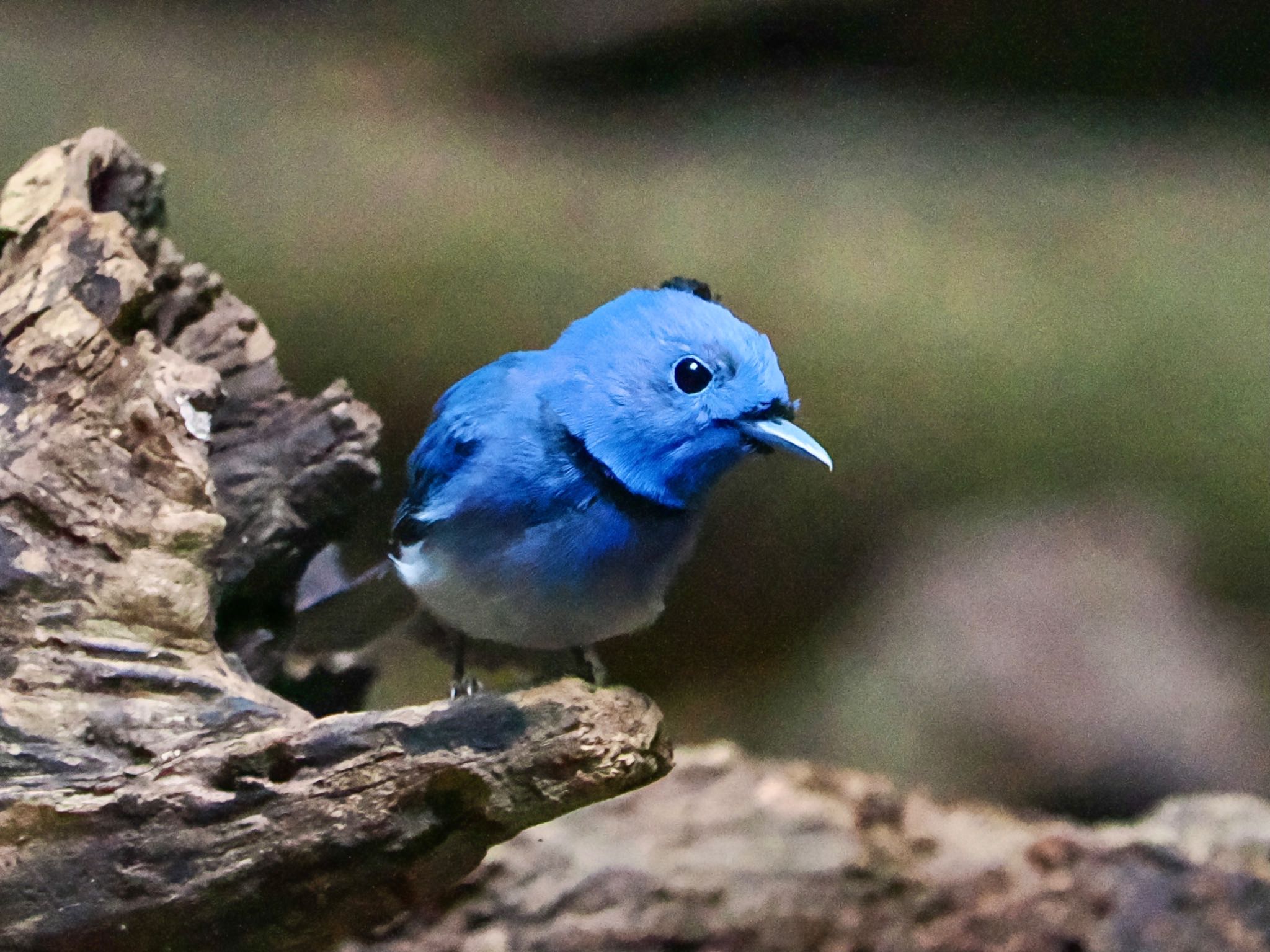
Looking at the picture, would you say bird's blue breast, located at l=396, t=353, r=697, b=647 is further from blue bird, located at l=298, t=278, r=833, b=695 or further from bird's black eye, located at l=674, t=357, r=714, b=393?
bird's black eye, located at l=674, t=357, r=714, b=393

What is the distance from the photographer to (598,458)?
1508 millimetres

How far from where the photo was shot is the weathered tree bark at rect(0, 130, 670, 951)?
→ 1.33m

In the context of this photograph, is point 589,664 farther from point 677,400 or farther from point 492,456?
point 677,400

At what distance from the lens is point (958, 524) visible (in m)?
2.74

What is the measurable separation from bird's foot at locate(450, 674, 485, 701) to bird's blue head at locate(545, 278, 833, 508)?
592mm

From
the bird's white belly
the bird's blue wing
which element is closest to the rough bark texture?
the bird's white belly

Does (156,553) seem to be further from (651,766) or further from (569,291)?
(569,291)

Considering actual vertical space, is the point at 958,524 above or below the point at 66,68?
below

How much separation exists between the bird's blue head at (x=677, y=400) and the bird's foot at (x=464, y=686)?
0.59m

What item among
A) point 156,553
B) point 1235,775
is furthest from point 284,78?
point 1235,775

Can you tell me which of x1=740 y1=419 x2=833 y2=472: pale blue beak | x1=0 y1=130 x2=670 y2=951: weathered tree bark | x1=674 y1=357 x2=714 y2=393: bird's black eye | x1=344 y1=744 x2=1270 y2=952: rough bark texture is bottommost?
x1=344 y1=744 x2=1270 y2=952: rough bark texture

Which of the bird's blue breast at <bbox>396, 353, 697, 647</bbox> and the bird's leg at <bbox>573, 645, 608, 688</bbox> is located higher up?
the bird's blue breast at <bbox>396, 353, 697, 647</bbox>

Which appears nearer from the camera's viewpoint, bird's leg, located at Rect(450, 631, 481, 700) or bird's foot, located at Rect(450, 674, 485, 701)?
bird's foot, located at Rect(450, 674, 485, 701)

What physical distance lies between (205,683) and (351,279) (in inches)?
62.3
